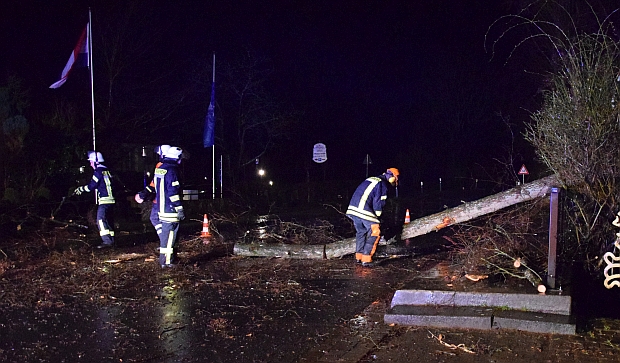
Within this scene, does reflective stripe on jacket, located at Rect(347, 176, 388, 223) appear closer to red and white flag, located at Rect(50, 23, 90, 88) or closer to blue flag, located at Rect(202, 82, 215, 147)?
red and white flag, located at Rect(50, 23, 90, 88)

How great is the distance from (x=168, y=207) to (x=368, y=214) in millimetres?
2951

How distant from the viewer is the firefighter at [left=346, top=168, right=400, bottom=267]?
843 centimetres

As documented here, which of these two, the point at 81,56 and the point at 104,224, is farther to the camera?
the point at 81,56

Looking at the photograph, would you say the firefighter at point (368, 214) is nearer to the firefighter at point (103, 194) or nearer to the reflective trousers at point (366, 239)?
the reflective trousers at point (366, 239)

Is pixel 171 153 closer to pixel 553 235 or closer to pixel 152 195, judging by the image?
pixel 152 195

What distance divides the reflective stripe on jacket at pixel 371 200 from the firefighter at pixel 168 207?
8.57 feet

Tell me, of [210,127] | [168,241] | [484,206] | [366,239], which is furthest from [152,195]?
[210,127]

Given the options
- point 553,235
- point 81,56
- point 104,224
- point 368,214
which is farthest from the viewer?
point 81,56

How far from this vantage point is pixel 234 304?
6.40 m

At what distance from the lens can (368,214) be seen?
8445mm

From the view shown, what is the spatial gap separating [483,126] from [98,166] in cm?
3561

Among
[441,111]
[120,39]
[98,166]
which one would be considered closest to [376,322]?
[98,166]

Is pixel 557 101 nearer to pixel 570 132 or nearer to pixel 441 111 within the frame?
pixel 570 132

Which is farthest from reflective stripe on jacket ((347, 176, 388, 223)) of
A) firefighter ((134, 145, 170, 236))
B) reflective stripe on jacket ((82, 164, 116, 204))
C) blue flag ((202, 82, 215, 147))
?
blue flag ((202, 82, 215, 147))
